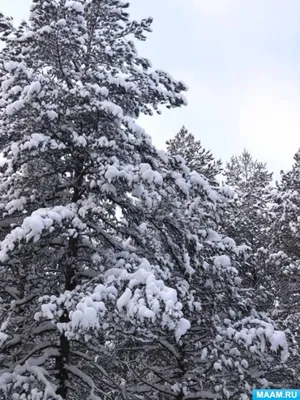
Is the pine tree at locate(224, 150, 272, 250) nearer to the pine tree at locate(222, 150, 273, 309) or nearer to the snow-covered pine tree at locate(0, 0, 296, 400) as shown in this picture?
the pine tree at locate(222, 150, 273, 309)

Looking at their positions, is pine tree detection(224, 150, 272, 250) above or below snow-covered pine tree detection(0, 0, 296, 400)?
above

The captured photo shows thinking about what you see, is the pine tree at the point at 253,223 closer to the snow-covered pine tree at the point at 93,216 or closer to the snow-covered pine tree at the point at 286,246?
the snow-covered pine tree at the point at 286,246

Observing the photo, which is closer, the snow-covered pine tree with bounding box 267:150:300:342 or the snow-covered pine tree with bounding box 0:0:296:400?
the snow-covered pine tree with bounding box 0:0:296:400

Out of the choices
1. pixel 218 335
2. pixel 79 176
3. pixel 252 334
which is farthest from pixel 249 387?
pixel 79 176

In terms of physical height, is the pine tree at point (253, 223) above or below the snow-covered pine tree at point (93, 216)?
above

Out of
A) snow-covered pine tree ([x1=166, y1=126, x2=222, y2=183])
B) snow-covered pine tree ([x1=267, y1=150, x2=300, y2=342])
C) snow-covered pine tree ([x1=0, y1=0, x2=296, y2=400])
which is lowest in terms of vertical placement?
snow-covered pine tree ([x1=0, y1=0, x2=296, y2=400])

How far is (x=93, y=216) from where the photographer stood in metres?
8.48

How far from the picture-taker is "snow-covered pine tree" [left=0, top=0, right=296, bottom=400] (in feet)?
22.4

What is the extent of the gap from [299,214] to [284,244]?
1.56 m

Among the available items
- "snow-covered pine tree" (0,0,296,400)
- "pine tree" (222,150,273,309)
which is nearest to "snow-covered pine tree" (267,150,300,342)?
"pine tree" (222,150,273,309)

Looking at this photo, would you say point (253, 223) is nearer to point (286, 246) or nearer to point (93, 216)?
point (286, 246)

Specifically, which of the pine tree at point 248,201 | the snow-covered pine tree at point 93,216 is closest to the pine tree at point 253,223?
the pine tree at point 248,201

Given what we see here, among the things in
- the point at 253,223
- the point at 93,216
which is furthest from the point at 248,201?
the point at 93,216

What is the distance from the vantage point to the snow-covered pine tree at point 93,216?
683 cm
